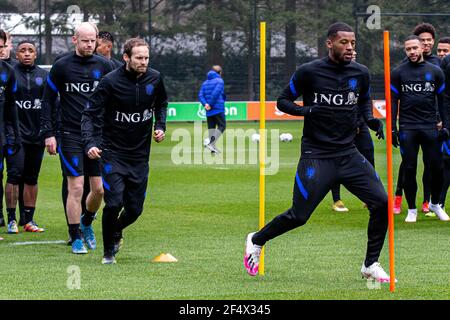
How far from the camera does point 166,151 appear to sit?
1087 inches

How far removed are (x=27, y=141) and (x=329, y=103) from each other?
550 cm

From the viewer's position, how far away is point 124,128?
9914 mm

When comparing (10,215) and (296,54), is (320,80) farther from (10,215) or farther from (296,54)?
(296,54)

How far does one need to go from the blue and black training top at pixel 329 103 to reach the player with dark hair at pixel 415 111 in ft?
15.0

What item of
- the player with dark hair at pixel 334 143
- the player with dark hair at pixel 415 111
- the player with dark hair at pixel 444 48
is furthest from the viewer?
the player with dark hair at pixel 444 48

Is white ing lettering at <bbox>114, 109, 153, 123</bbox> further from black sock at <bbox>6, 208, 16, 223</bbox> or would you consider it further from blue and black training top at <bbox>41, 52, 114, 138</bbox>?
black sock at <bbox>6, 208, 16, 223</bbox>

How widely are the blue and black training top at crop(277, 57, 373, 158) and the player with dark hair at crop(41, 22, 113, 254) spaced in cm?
275

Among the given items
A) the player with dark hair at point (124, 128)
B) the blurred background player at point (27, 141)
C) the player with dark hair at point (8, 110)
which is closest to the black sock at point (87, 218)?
the player with dark hair at point (8, 110)

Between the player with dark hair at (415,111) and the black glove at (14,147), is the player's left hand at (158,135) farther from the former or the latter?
the player with dark hair at (415,111)

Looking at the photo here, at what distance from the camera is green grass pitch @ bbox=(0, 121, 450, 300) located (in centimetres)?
830

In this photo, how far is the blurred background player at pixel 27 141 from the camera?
13.0 metres

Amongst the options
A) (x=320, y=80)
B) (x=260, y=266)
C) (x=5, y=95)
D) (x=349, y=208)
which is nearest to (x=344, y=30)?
(x=320, y=80)

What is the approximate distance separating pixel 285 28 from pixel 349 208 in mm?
28256

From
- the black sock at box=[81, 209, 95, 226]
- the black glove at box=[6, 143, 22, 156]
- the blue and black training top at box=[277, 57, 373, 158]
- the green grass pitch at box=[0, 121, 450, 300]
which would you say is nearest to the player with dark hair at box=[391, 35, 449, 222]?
the green grass pitch at box=[0, 121, 450, 300]
